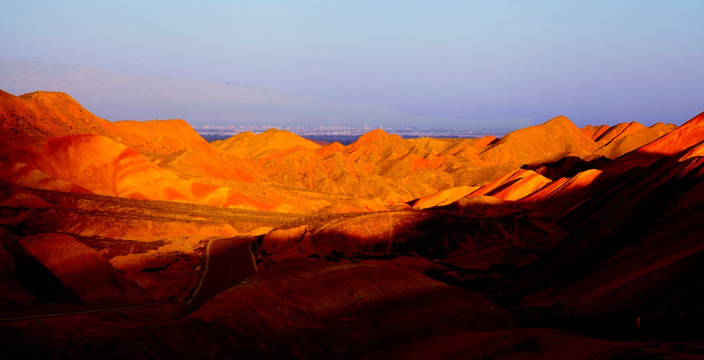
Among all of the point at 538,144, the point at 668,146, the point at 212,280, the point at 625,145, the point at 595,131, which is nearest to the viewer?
the point at 212,280

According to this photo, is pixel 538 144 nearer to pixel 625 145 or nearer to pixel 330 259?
pixel 625 145

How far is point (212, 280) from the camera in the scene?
144ft

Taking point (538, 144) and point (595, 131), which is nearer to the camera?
point (538, 144)

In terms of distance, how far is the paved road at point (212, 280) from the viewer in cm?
2429

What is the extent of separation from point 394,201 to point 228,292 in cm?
8786

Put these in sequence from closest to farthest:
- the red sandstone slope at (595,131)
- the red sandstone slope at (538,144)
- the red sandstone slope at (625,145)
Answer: the red sandstone slope at (625,145)
the red sandstone slope at (538,144)
the red sandstone slope at (595,131)

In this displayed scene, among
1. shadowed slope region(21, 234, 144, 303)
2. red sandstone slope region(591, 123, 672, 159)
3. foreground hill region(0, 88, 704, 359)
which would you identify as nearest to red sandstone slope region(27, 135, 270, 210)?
foreground hill region(0, 88, 704, 359)

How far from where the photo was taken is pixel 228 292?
1091 inches

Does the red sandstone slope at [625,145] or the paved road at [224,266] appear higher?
the red sandstone slope at [625,145]

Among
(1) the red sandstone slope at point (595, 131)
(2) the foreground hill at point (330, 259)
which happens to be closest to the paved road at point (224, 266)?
(2) the foreground hill at point (330, 259)

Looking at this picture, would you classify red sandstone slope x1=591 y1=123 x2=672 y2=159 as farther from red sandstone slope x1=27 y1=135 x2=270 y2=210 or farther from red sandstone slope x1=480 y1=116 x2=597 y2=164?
red sandstone slope x1=27 y1=135 x2=270 y2=210

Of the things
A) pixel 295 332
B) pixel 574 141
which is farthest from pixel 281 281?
pixel 574 141

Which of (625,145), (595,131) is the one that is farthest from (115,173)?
(595,131)

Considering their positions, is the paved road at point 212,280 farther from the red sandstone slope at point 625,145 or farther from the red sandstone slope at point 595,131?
the red sandstone slope at point 595,131
